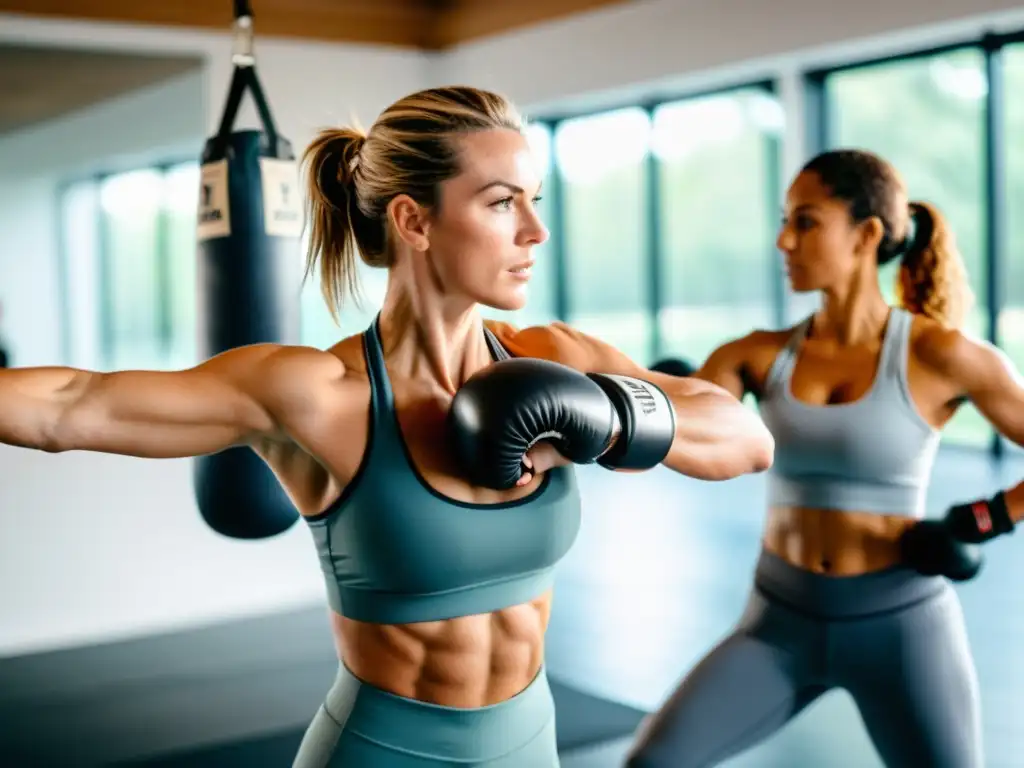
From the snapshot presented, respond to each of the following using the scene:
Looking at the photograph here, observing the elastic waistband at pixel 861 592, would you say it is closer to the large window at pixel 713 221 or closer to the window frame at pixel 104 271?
the large window at pixel 713 221

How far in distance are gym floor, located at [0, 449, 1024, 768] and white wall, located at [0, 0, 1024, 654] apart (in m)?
0.18

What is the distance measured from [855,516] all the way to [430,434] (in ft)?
3.31

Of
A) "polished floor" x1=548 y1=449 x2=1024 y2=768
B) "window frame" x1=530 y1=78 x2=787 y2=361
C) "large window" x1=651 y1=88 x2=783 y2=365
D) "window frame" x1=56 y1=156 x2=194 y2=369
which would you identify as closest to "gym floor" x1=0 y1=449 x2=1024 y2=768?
"polished floor" x1=548 y1=449 x2=1024 y2=768

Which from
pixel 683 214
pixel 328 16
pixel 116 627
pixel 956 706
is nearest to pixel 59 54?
pixel 328 16

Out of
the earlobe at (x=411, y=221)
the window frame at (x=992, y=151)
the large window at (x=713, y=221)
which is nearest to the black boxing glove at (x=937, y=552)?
the earlobe at (x=411, y=221)

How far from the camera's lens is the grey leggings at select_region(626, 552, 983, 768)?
6.32 ft

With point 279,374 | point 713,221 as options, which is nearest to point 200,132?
point 713,221

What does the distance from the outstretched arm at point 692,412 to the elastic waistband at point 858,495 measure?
63 cm

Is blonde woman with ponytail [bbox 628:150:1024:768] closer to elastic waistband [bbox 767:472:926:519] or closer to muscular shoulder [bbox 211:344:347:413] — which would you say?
elastic waistband [bbox 767:472:926:519]

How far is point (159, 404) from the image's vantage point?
4.06 feet

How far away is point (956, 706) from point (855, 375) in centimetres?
56

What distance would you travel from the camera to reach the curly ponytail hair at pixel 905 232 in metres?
2.14

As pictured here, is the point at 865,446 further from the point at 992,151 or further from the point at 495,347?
the point at 992,151

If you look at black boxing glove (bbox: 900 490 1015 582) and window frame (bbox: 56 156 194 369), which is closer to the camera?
black boxing glove (bbox: 900 490 1015 582)
